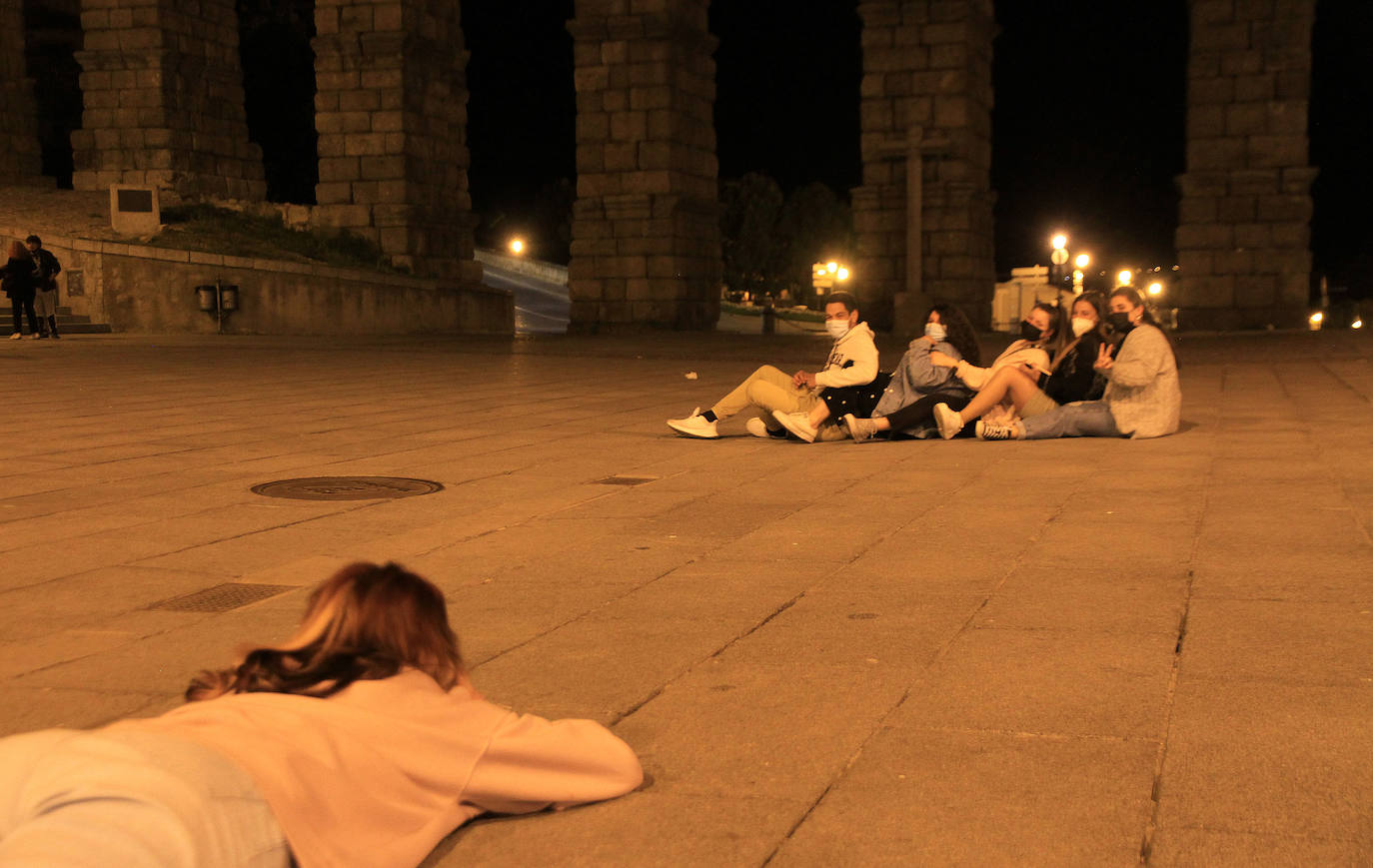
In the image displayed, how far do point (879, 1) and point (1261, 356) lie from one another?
36.8 ft

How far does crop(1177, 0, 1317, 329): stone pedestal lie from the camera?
25797 millimetres

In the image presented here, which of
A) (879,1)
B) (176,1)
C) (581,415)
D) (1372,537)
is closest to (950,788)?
(1372,537)

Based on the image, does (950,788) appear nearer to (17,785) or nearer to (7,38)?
(17,785)

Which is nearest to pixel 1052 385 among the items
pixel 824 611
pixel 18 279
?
pixel 824 611

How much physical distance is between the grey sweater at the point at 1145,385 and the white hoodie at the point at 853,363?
1.73 metres

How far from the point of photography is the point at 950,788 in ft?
11.3

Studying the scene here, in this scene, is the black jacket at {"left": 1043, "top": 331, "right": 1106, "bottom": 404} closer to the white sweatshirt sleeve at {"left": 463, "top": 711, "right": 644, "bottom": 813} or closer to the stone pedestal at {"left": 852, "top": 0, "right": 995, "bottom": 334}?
the white sweatshirt sleeve at {"left": 463, "top": 711, "right": 644, "bottom": 813}

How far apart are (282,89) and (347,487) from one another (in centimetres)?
5038

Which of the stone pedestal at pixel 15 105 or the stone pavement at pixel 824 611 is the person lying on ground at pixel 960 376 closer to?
the stone pavement at pixel 824 611

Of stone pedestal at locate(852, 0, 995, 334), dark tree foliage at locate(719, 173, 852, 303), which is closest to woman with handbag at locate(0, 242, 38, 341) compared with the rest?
stone pedestal at locate(852, 0, 995, 334)

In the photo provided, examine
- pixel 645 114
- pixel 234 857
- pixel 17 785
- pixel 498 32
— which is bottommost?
pixel 234 857

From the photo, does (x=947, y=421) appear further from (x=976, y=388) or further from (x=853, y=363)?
(x=853, y=363)

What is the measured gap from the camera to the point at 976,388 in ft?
34.5

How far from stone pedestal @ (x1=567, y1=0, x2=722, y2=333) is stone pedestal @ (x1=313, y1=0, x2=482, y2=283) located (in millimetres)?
3634
